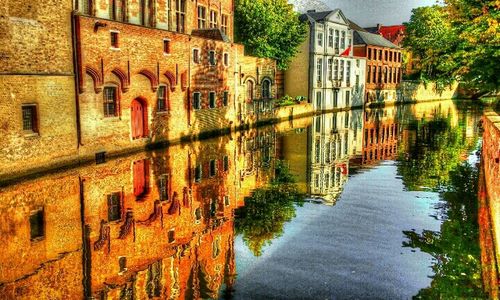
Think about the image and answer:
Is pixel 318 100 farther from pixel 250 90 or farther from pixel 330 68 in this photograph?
pixel 250 90

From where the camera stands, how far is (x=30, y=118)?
17938 millimetres

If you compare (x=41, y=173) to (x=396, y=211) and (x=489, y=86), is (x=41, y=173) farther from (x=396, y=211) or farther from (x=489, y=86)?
(x=489, y=86)

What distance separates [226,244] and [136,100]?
15796mm

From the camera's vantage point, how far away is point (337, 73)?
56406 millimetres

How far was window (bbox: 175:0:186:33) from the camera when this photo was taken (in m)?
31.3

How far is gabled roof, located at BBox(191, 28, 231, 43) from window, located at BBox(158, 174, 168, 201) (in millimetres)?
17073

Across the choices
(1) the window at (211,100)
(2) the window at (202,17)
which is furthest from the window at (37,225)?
Answer: (2) the window at (202,17)

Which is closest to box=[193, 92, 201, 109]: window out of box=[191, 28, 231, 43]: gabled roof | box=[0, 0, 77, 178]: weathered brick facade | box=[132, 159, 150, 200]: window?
box=[191, 28, 231, 43]: gabled roof

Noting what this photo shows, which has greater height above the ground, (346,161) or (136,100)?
(136,100)

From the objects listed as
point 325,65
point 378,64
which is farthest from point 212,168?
point 378,64

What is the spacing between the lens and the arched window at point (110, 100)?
2208 cm

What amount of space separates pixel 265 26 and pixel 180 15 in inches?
410

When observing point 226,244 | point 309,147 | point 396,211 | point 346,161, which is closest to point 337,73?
point 309,147

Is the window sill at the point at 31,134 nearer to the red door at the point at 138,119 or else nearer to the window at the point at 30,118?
the window at the point at 30,118
